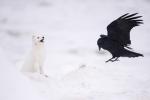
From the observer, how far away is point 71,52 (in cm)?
1447

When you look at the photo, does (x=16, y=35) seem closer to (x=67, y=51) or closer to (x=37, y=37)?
(x=67, y=51)

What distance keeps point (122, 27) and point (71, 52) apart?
5970mm

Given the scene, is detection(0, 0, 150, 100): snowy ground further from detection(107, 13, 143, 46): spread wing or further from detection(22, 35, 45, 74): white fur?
detection(107, 13, 143, 46): spread wing

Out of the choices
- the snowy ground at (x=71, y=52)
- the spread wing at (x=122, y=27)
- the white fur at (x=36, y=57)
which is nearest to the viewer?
the snowy ground at (x=71, y=52)

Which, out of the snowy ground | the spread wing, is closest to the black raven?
the spread wing

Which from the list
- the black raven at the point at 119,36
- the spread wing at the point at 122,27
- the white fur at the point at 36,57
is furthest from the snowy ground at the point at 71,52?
the spread wing at the point at 122,27

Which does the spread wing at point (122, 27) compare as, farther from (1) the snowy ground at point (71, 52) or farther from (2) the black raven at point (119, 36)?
(1) the snowy ground at point (71, 52)

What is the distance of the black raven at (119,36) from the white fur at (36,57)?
3.74ft

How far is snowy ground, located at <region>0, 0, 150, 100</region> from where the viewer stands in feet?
25.9

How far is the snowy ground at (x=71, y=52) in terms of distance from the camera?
7898 millimetres

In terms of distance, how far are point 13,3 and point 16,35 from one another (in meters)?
5.41

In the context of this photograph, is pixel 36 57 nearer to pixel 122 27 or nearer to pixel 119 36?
pixel 119 36

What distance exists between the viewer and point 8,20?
742 inches

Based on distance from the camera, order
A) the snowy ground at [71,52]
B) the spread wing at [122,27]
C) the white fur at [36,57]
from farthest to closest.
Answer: the white fur at [36,57] < the spread wing at [122,27] < the snowy ground at [71,52]
